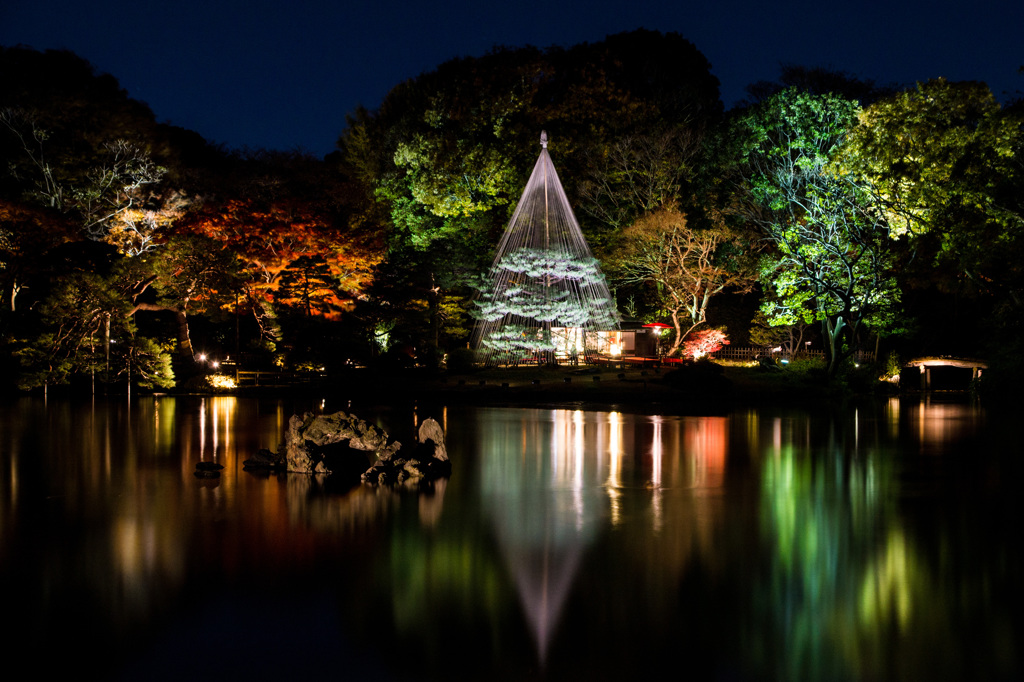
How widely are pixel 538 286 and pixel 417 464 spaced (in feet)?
65.9

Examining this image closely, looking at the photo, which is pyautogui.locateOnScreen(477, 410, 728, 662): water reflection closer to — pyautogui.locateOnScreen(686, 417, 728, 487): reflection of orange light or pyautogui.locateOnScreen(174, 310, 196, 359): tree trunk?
pyautogui.locateOnScreen(686, 417, 728, 487): reflection of orange light

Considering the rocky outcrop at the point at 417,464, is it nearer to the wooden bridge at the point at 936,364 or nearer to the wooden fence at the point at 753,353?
the wooden bridge at the point at 936,364

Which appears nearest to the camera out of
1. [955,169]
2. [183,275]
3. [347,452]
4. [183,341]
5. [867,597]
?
[867,597]

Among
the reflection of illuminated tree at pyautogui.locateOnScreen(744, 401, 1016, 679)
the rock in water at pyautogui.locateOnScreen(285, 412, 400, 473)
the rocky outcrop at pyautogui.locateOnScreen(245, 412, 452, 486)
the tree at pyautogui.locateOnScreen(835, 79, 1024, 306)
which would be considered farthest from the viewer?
the tree at pyautogui.locateOnScreen(835, 79, 1024, 306)

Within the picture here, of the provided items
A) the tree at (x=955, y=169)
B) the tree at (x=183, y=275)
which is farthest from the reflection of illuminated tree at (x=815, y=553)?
the tree at (x=183, y=275)

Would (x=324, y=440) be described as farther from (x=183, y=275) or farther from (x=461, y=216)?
(x=461, y=216)

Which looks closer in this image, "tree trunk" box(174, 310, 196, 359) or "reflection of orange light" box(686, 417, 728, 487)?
"reflection of orange light" box(686, 417, 728, 487)

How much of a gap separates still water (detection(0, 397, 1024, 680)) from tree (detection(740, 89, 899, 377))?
14.1m

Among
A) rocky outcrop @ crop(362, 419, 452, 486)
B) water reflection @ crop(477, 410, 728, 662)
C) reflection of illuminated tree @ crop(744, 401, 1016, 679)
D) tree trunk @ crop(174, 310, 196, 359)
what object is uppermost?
tree trunk @ crop(174, 310, 196, 359)

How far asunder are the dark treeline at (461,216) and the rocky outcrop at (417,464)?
13615mm

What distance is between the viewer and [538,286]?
30.5m

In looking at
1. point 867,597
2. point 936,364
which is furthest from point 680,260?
point 867,597

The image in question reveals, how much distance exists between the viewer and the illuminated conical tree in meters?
29.8

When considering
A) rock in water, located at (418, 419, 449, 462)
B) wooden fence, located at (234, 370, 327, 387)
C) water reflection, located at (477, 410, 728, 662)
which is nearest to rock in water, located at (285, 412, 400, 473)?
rock in water, located at (418, 419, 449, 462)
